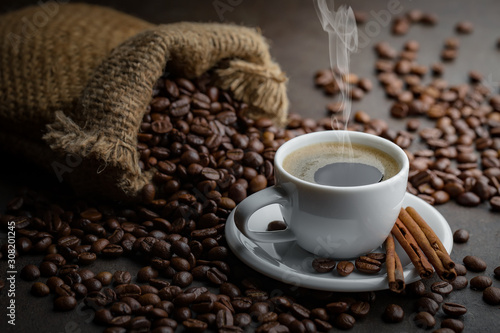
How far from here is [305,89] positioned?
2.46 metres

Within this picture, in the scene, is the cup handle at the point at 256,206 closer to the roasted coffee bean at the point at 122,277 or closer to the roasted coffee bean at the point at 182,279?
the roasted coffee bean at the point at 182,279

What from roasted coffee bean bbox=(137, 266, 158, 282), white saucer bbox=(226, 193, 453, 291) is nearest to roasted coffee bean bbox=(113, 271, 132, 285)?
roasted coffee bean bbox=(137, 266, 158, 282)

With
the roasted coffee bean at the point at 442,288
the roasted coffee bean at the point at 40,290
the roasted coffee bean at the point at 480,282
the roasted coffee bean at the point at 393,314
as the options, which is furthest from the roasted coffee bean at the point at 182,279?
the roasted coffee bean at the point at 480,282

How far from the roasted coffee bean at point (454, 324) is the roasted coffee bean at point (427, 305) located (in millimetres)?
36

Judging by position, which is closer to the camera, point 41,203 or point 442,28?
point 41,203

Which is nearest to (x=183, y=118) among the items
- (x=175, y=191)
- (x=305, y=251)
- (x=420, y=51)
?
(x=175, y=191)

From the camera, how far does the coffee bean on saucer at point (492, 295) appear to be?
1.30 metres

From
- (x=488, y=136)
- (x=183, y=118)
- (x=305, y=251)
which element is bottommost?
(x=488, y=136)

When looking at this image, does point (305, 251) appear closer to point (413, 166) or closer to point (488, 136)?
point (413, 166)

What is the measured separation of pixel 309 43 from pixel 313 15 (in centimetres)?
30

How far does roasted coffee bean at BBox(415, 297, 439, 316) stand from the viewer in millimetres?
1254

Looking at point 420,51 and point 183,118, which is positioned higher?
point 183,118

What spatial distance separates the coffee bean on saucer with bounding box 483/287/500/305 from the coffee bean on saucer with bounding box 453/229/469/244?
0.24 metres

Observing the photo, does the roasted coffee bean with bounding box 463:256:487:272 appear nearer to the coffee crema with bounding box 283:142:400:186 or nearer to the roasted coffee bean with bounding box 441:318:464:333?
the roasted coffee bean with bounding box 441:318:464:333
